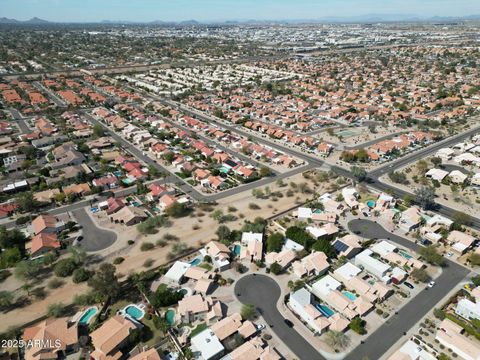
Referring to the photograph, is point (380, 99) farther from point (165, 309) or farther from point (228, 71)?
point (165, 309)

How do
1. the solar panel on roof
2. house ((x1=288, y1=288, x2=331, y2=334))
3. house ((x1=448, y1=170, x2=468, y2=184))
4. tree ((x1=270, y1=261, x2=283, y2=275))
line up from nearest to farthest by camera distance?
house ((x1=288, y1=288, x2=331, y2=334)) → tree ((x1=270, y1=261, x2=283, y2=275)) → the solar panel on roof → house ((x1=448, y1=170, x2=468, y2=184))

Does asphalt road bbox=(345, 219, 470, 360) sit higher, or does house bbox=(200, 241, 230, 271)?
house bbox=(200, 241, 230, 271)

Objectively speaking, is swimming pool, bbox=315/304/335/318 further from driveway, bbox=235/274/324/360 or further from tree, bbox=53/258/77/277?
tree, bbox=53/258/77/277

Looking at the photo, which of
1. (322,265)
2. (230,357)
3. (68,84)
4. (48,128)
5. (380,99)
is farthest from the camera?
(68,84)

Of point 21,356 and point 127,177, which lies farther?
point 127,177

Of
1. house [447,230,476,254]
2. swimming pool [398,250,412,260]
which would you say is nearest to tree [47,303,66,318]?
swimming pool [398,250,412,260]

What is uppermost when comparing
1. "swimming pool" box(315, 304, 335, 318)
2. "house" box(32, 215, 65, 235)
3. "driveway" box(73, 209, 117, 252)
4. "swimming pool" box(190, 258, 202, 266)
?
"house" box(32, 215, 65, 235)

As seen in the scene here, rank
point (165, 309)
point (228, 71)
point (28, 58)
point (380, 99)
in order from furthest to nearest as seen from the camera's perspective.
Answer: point (28, 58)
point (228, 71)
point (380, 99)
point (165, 309)

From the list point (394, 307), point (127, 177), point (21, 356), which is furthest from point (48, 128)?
point (394, 307)
